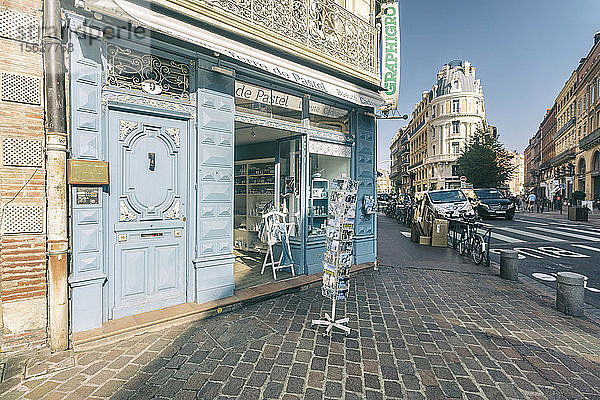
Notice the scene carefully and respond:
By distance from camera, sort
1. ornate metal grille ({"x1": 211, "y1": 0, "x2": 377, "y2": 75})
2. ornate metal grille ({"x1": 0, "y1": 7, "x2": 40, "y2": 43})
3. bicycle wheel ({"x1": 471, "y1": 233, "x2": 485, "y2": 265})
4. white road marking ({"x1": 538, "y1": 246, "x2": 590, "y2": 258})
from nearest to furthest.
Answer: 1. ornate metal grille ({"x1": 0, "y1": 7, "x2": 40, "y2": 43})
2. ornate metal grille ({"x1": 211, "y1": 0, "x2": 377, "y2": 75})
3. bicycle wheel ({"x1": 471, "y1": 233, "x2": 485, "y2": 265})
4. white road marking ({"x1": 538, "y1": 246, "x2": 590, "y2": 258})

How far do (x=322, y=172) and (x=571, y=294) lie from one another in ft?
15.3

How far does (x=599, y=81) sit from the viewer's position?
35.1 meters

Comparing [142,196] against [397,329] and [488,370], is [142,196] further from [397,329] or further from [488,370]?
[488,370]

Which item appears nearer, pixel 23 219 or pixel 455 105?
pixel 23 219

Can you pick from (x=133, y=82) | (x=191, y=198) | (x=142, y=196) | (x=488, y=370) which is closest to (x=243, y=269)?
(x=191, y=198)

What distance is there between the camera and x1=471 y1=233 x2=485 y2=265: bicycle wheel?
8.29 meters

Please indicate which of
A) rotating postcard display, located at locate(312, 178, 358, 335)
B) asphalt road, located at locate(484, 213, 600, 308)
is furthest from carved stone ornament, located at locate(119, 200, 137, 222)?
asphalt road, located at locate(484, 213, 600, 308)

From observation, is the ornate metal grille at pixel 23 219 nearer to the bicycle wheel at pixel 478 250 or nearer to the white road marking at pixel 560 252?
the bicycle wheel at pixel 478 250

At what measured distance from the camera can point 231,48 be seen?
14.6 ft

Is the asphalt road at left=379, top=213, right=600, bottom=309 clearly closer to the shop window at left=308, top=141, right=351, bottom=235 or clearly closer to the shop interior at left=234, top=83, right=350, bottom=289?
the shop window at left=308, top=141, right=351, bottom=235

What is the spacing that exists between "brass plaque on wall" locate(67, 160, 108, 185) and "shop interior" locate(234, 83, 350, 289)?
2.32 meters

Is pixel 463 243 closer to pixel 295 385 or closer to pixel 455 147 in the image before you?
pixel 295 385

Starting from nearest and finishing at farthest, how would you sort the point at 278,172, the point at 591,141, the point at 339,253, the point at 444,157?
the point at 339,253 < the point at 278,172 < the point at 591,141 < the point at 444,157

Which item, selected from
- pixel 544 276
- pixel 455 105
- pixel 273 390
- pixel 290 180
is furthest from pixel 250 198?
pixel 455 105
